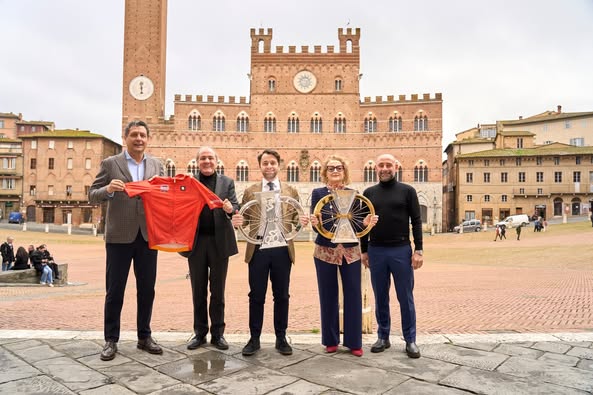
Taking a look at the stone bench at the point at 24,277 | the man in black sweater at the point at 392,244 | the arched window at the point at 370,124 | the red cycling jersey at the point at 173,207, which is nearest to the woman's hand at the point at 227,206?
the red cycling jersey at the point at 173,207

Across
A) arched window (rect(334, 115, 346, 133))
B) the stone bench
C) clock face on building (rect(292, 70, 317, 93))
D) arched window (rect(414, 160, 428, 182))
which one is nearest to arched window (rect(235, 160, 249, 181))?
clock face on building (rect(292, 70, 317, 93))

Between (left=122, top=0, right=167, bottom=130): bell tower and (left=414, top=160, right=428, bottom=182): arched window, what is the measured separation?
3148 cm

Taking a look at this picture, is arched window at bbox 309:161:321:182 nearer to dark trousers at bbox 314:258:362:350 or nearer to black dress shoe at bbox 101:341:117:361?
dark trousers at bbox 314:258:362:350

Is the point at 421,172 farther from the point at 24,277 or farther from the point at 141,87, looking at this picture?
the point at 24,277

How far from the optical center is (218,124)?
51.3 metres

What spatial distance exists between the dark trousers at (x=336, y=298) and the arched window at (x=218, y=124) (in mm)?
47847

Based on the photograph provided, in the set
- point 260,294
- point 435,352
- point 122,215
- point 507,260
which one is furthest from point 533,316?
point 507,260

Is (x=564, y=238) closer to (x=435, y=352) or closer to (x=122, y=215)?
(x=435, y=352)

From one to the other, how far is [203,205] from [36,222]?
191 ft

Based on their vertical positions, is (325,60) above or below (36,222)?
above

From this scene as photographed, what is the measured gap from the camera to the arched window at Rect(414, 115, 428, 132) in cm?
5028

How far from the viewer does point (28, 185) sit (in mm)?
54406

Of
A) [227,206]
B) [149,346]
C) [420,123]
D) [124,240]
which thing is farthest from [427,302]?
[420,123]

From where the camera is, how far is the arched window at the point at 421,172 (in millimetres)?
49938
